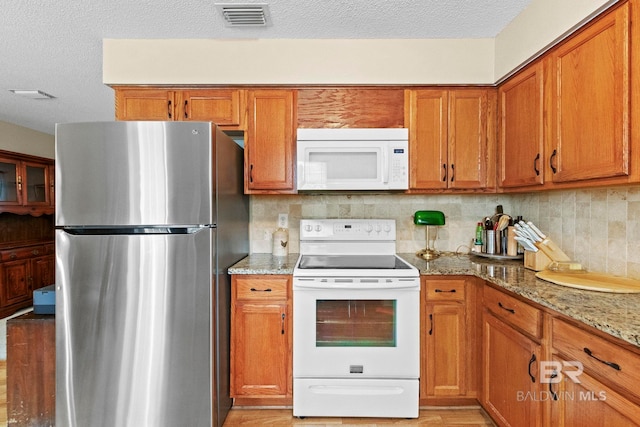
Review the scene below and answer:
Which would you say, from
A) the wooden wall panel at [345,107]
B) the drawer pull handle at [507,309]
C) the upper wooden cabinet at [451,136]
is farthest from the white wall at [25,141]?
the drawer pull handle at [507,309]

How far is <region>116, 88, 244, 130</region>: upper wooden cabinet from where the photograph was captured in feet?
7.74

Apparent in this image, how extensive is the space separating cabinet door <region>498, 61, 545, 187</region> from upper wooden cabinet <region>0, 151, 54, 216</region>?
557 cm

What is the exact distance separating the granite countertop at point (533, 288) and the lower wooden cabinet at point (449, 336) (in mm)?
97

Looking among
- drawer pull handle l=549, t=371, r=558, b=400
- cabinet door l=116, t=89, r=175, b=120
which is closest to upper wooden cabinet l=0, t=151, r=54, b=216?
cabinet door l=116, t=89, r=175, b=120

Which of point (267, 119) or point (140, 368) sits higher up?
point (267, 119)

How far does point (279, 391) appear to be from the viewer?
2076mm

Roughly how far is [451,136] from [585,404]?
1699mm

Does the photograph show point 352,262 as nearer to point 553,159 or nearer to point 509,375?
point 509,375

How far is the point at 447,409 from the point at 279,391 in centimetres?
108

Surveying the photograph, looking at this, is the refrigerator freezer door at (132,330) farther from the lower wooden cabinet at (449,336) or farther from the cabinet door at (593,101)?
the cabinet door at (593,101)

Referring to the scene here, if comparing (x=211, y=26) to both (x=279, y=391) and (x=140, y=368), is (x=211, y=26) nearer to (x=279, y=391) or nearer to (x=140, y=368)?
(x=140, y=368)

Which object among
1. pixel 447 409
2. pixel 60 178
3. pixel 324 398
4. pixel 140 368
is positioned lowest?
pixel 447 409

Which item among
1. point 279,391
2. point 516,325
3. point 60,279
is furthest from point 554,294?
point 60,279

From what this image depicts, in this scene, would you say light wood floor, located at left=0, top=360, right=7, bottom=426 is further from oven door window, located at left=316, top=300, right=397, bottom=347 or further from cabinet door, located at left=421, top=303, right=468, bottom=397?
cabinet door, located at left=421, top=303, right=468, bottom=397
